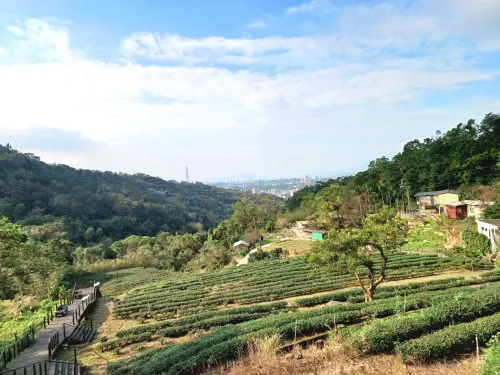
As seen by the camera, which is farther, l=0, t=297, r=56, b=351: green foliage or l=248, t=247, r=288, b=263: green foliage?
l=248, t=247, r=288, b=263: green foliage

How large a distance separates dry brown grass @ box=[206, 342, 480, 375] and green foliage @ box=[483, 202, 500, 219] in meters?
36.5

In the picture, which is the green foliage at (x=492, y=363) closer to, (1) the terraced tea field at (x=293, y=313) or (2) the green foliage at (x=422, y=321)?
(1) the terraced tea field at (x=293, y=313)

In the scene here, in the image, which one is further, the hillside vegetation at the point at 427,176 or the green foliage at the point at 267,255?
the hillside vegetation at the point at 427,176

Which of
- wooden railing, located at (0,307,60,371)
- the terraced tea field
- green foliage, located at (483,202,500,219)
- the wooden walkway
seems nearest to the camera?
→ the terraced tea field

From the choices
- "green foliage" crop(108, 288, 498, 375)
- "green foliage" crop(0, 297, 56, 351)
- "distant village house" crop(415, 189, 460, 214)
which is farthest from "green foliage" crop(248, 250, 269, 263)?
"green foliage" crop(108, 288, 498, 375)

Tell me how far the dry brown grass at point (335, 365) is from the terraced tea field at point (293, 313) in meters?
0.36

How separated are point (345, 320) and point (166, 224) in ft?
297

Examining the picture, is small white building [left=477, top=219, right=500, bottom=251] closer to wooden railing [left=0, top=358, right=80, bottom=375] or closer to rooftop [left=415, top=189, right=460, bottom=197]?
rooftop [left=415, top=189, right=460, bottom=197]

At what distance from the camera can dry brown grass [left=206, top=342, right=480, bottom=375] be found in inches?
308

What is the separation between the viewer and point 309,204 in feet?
257

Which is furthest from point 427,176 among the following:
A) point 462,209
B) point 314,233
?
point 314,233

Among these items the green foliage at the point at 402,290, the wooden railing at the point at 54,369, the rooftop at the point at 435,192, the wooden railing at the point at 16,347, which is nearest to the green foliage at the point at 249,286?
the green foliage at the point at 402,290

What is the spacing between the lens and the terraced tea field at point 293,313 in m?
9.22

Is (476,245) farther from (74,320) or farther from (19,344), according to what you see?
(19,344)
